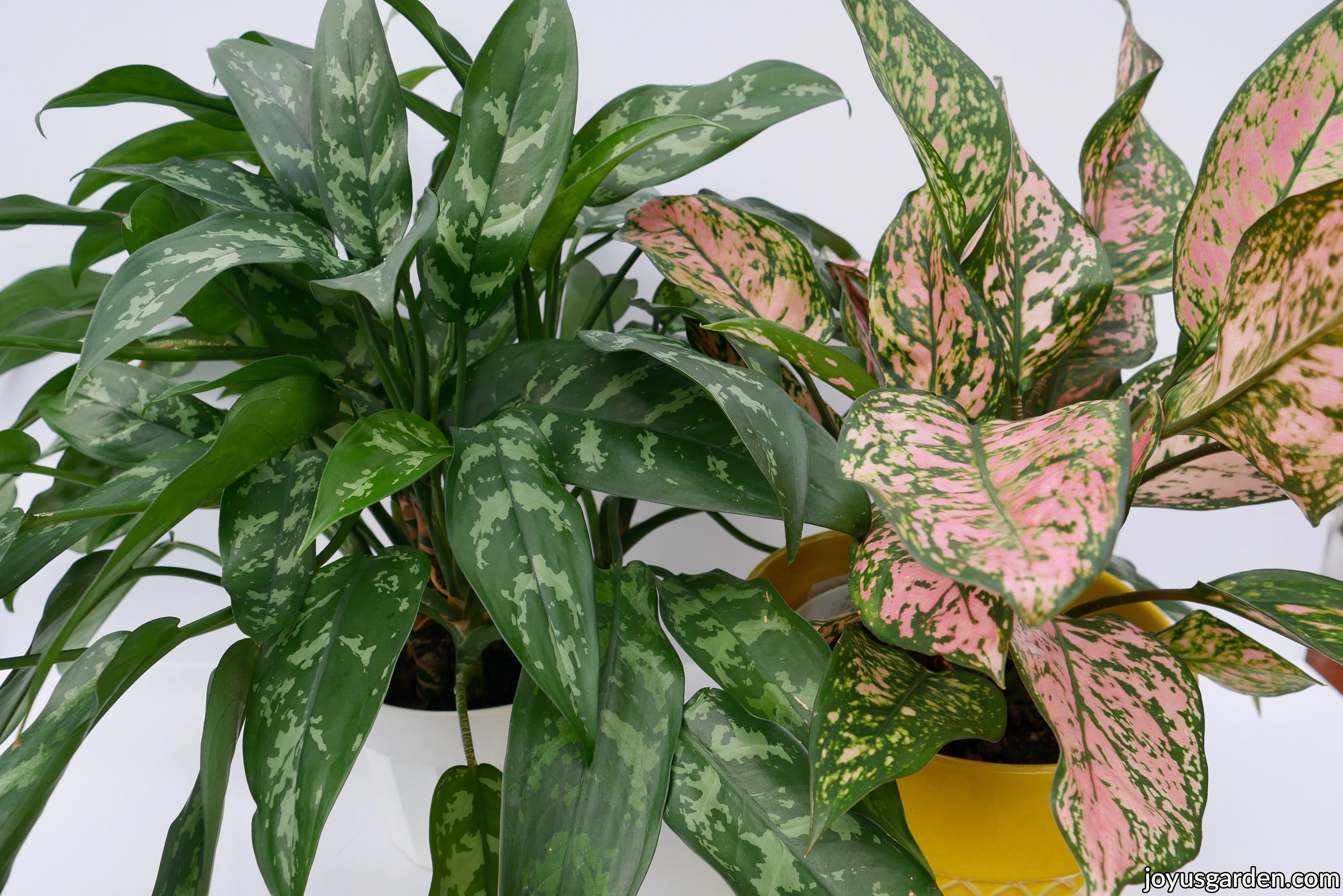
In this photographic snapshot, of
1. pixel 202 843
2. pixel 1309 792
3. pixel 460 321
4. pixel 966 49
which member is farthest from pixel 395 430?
pixel 1309 792

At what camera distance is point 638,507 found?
100 cm

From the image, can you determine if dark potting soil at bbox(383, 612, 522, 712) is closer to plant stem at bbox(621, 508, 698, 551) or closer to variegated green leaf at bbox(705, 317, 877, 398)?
plant stem at bbox(621, 508, 698, 551)

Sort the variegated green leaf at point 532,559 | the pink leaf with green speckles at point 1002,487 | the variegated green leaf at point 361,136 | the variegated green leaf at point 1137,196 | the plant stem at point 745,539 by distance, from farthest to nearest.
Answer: the plant stem at point 745,539 < the variegated green leaf at point 1137,196 < the variegated green leaf at point 361,136 < the variegated green leaf at point 532,559 < the pink leaf with green speckles at point 1002,487

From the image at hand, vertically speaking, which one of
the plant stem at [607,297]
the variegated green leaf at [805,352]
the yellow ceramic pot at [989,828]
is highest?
the plant stem at [607,297]

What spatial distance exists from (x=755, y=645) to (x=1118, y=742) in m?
0.20

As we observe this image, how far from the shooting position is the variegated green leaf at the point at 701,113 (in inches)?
22.8

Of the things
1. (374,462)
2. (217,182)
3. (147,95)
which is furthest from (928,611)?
(147,95)

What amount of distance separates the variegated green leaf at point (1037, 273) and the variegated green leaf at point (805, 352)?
0.10 metres

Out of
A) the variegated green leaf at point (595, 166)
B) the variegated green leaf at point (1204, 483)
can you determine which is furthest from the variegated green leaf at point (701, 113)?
the variegated green leaf at point (1204, 483)

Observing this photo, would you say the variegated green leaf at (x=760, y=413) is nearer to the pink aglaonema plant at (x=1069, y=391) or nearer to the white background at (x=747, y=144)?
the pink aglaonema plant at (x=1069, y=391)

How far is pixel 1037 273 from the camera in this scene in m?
0.56

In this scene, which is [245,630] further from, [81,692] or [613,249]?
[613,249]

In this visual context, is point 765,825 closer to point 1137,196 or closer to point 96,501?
point 96,501

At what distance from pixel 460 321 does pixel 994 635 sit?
342 mm
